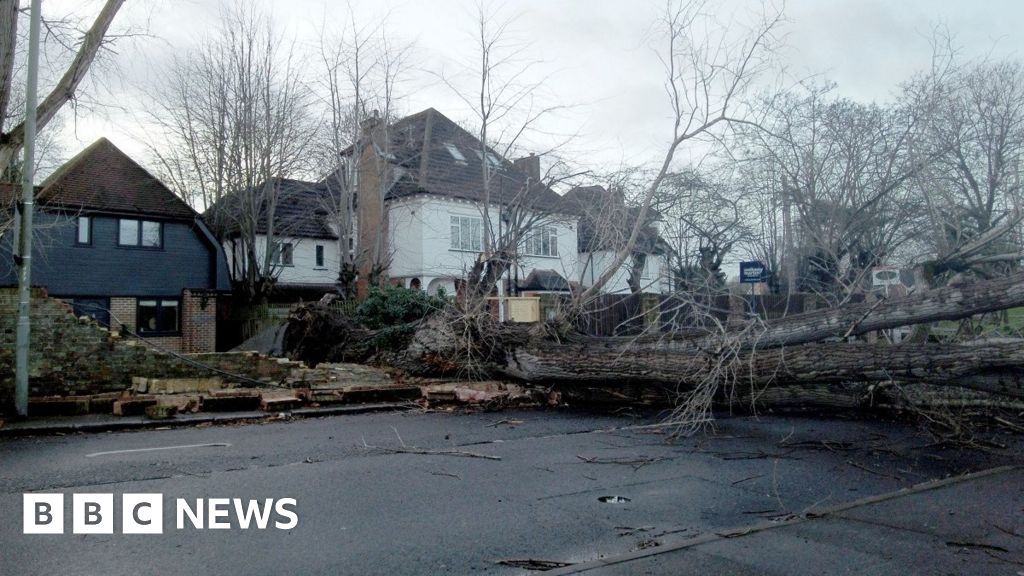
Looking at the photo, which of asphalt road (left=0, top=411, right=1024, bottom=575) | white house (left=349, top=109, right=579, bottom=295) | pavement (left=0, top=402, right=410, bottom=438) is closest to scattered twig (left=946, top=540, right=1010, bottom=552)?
asphalt road (left=0, top=411, right=1024, bottom=575)

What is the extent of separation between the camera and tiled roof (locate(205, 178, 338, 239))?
93.2ft

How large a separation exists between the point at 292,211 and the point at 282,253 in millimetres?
2117

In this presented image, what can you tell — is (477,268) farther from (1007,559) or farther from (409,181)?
(409,181)

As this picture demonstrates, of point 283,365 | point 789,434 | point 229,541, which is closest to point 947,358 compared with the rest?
point 789,434

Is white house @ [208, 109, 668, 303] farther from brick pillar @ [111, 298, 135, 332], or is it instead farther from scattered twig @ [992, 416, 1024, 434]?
scattered twig @ [992, 416, 1024, 434]

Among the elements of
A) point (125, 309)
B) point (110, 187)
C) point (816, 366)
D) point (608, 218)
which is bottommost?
point (816, 366)

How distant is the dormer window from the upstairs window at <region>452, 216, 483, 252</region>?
3019 millimetres

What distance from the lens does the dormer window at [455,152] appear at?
33.6 meters

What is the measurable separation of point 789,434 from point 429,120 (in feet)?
88.9

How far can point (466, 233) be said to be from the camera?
31719mm

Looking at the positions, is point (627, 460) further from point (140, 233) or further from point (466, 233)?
point (140, 233)

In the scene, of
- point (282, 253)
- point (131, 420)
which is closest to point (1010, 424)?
point (131, 420)

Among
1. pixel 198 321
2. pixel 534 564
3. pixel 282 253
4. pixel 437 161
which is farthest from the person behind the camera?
pixel 437 161

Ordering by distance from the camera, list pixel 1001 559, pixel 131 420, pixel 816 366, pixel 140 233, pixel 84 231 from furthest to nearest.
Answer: pixel 140 233 → pixel 84 231 → pixel 131 420 → pixel 816 366 → pixel 1001 559
